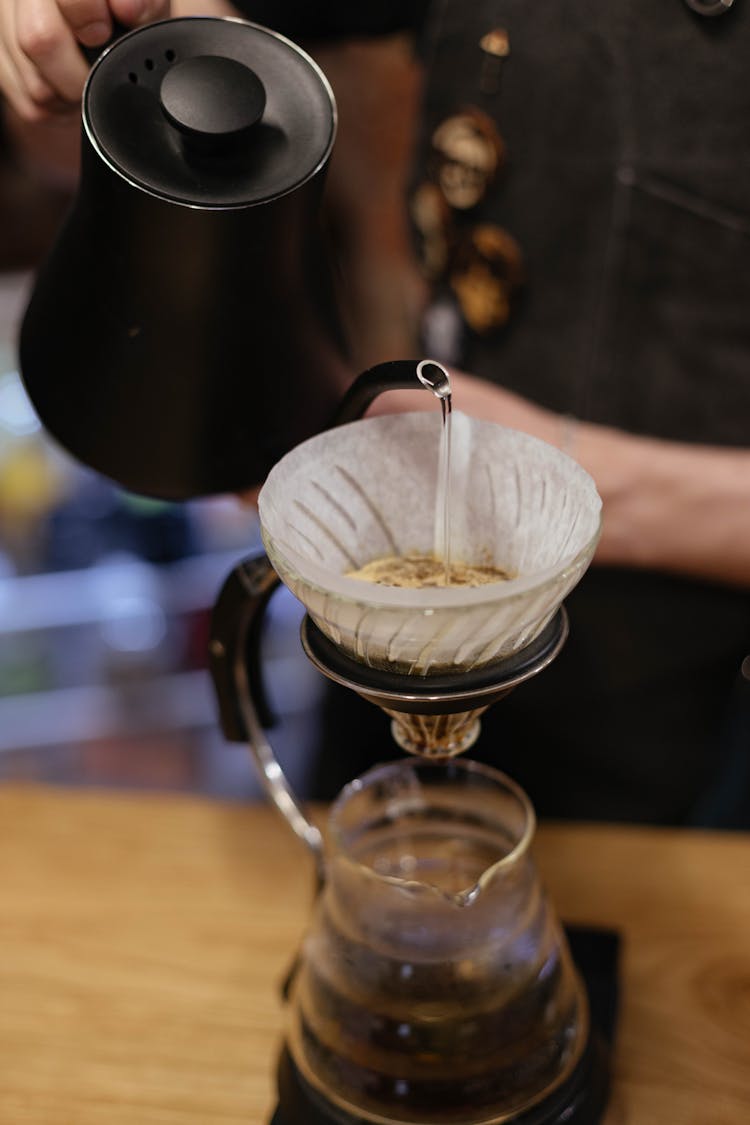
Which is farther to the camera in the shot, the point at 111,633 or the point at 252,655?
the point at 111,633

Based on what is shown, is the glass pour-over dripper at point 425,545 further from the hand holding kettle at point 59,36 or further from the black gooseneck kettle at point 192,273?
the hand holding kettle at point 59,36

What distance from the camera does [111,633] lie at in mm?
2068

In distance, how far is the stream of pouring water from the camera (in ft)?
1.82

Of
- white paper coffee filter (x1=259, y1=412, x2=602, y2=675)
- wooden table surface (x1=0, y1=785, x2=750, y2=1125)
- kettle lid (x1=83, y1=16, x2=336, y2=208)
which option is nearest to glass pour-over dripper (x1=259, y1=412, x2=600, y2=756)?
white paper coffee filter (x1=259, y1=412, x2=602, y2=675)

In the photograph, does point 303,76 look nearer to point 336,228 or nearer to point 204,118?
point 204,118

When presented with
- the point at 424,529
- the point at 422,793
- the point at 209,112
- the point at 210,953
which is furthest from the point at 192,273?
the point at 210,953

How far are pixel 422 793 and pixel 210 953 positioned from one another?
243 millimetres

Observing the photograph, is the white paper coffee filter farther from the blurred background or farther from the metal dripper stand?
the blurred background

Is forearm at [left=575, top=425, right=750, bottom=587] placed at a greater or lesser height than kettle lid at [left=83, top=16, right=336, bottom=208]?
lesser

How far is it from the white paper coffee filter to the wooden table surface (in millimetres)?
363

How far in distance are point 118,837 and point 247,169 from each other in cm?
A: 56

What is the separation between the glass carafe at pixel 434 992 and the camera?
64cm

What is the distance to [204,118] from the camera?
1.94ft

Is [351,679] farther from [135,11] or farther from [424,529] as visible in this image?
[135,11]
